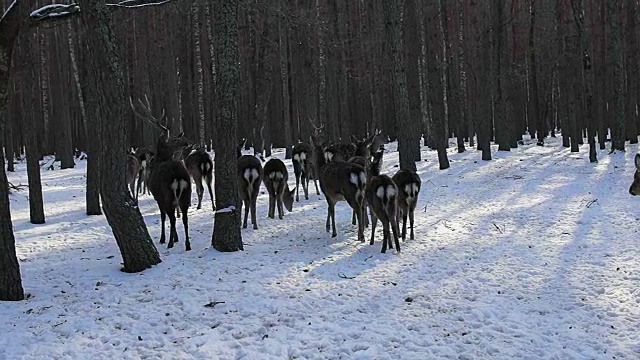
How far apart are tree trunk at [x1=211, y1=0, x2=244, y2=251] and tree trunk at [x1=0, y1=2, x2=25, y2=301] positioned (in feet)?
Answer: 9.12

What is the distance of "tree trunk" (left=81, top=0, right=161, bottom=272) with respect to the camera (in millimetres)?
7398

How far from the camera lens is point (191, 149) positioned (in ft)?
50.0

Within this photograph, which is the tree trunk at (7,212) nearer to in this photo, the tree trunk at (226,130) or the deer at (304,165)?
the tree trunk at (226,130)

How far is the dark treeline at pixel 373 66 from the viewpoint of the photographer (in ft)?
64.3

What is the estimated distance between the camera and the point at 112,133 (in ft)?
24.9

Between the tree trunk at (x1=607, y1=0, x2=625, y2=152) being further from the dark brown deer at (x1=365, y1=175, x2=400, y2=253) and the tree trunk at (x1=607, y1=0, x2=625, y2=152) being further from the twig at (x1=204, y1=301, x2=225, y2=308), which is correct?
the twig at (x1=204, y1=301, x2=225, y2=308)

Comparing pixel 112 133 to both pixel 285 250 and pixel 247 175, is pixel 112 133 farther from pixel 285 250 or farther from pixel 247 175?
pixel 247 175

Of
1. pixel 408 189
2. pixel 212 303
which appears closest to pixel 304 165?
pixel 408 189

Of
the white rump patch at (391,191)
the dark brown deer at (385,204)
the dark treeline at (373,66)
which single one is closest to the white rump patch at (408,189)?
the dark brown deer at (385,204)

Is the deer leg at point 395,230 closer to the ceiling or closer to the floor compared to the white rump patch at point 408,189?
closer to the floor

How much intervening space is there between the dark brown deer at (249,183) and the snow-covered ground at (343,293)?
510 mm

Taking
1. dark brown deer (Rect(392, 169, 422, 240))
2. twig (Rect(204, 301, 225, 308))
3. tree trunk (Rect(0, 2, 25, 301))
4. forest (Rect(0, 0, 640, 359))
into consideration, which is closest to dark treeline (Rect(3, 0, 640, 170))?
forest (Rect(0, 0, 640, 359))

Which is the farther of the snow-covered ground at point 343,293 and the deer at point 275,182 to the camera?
the deer at point 275,182

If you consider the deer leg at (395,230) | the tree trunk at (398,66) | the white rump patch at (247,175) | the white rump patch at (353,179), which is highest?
the tree trunk at (398,66)
